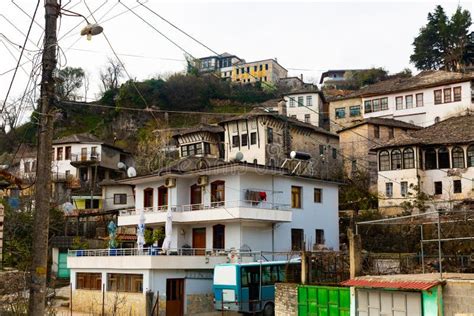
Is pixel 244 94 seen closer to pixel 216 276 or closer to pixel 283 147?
pixel 283 147

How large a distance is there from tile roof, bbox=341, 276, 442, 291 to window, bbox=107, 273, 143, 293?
16.1 metres

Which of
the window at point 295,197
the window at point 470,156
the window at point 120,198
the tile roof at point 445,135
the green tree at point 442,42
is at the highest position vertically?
the green tree at point 442,42

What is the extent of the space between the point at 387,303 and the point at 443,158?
114 ft

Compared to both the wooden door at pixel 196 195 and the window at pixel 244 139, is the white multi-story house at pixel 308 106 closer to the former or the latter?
the window at pixel 244 139

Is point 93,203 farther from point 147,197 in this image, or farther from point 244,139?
point 147,197

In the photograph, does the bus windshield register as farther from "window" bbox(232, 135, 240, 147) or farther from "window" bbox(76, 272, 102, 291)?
"window" bbox(232, 135, 240, 147)

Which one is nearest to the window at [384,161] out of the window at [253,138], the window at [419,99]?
the window at [253,138]

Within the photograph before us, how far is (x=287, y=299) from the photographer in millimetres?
22875

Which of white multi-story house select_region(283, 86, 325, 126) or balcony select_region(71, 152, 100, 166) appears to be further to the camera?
white multi-story house select_region(283, 86, 325, 126)

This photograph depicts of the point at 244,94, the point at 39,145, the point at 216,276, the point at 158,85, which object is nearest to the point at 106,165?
the point at 158,85

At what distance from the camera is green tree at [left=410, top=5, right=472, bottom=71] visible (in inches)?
2884

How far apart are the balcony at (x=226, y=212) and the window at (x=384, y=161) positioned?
16632 millimetres

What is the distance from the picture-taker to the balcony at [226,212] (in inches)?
1308

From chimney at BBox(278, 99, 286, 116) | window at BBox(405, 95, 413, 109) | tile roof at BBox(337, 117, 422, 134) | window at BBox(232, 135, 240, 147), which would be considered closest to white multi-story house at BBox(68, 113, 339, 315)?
window at BBox(232, 135, 240, 147)
